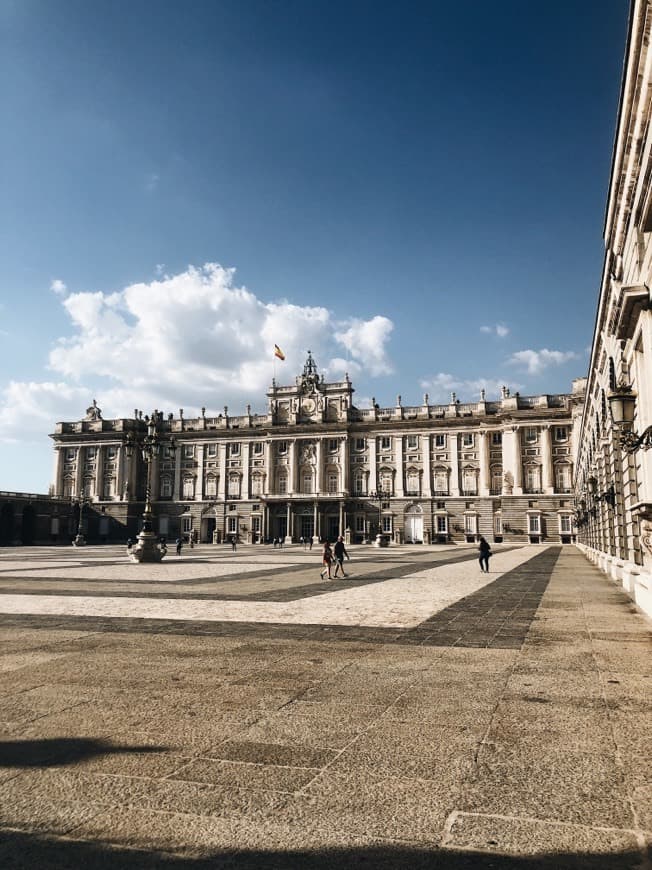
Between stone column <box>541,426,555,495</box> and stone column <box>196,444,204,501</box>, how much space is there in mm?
44644

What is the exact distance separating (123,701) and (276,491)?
75060 mm

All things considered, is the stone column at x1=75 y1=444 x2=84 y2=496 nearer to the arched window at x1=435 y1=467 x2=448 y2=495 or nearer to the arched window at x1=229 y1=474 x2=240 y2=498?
the arched window at x1=229 y1=474 x2=240 y2=498

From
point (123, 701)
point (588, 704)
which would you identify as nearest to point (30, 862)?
point (123, 701)

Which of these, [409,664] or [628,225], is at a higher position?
[628,225]

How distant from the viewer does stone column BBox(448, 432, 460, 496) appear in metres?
73.2

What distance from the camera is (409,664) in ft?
24.9

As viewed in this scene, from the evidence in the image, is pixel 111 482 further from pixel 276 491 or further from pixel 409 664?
pixel 409 664

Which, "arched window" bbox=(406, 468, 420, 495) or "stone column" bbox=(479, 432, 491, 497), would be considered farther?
"arched window" bbox=(406, 468, 420, 495)

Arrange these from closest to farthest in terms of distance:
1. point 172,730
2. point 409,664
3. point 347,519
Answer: point 172,730 < point 409,664 < point 347,519

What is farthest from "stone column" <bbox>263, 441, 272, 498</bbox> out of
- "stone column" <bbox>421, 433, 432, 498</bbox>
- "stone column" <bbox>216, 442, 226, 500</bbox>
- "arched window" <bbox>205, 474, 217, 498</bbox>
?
"stone column" <bbox>421, 433, 432, 498</bbox>

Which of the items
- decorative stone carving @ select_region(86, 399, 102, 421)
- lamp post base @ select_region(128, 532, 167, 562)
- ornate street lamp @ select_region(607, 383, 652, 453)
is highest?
decorative stone carving @ select_region(86, 399, 102, 421)

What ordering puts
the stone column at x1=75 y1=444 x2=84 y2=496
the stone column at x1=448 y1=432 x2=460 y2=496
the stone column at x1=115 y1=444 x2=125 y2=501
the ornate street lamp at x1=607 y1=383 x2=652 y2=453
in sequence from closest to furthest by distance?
the ornate street lamp at x1=607 y1=383 x2=652 y2=453 < the stone column at x1=448 y1=432 x2=460 y2=496 < the stone column at x1=115 y1=444 x2=125 y2=501 < the stone column at x1=75 y1=444 x2=84 y2=496

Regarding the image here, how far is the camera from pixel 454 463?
73812mm

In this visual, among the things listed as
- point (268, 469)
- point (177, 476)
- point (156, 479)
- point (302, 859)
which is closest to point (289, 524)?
point (268, 469)
